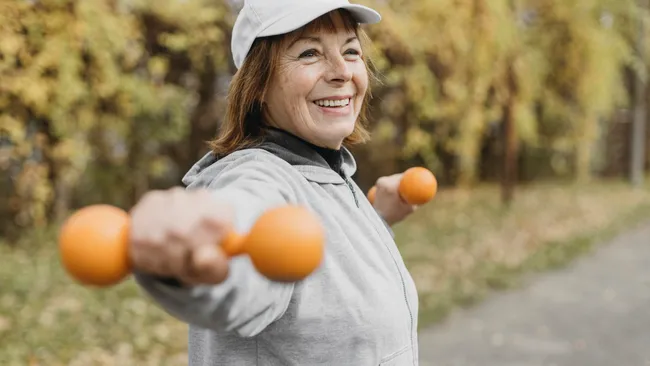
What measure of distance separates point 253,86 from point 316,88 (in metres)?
0.14

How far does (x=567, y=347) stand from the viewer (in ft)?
14.5

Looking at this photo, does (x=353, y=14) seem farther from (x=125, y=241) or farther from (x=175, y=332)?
(x=175, y=332)

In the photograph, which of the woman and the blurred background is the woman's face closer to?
the woman

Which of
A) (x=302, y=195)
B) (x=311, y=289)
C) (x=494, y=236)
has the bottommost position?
(x=494, y=236)

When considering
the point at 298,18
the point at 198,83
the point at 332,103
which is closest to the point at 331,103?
the point at 332,103

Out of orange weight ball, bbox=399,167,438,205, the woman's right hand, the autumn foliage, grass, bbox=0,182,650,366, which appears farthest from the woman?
grass, bbox=0,182,650,366

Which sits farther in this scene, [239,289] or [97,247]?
[239,289]

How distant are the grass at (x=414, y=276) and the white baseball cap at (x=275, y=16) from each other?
296cm

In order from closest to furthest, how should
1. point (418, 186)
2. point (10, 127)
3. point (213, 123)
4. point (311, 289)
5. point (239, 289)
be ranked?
point (239, 289) → point (311, 289) → point (418, 186) → point (10, 127) → point (213, 123)

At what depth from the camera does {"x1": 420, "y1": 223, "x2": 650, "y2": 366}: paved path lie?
4.24 meters

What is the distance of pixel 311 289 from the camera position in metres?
1.24

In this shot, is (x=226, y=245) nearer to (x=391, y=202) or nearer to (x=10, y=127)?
(x=391, y=202)

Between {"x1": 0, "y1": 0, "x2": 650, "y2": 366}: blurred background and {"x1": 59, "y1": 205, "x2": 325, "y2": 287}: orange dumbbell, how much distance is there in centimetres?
106

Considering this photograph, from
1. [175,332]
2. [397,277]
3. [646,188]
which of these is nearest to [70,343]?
[175,332]
